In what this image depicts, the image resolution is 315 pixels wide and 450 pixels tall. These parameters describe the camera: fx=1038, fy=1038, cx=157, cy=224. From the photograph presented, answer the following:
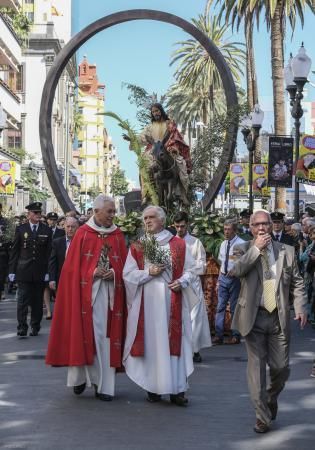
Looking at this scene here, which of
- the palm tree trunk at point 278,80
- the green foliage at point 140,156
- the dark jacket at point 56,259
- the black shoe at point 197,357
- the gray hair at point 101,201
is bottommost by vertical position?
the black shoe at point 197,357

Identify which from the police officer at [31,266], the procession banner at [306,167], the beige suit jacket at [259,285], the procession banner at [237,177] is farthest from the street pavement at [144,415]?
the procession banner at [237,177]

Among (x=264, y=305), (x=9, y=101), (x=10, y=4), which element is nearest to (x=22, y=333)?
(x=264, y=305)

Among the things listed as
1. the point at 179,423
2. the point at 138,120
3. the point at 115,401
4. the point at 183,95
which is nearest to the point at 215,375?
the point at 115,401

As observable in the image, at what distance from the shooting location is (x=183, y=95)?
64188mm

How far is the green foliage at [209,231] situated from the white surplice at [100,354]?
567cm

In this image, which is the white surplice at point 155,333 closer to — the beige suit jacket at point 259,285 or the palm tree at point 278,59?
the beige suit jacket at point 259,285

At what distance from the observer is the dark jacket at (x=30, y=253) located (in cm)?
1490

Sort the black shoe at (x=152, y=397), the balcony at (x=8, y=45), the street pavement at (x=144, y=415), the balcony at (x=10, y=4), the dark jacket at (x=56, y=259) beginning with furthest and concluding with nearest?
the balcony at (x=10, y=4) < the balcony at (x=8, y=45) < the dark jacket at (x=56, y=259) < the black shoe at (x=152, y=397) < the street pavement at (x=144, y=415)

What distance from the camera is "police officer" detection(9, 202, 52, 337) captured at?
48.2 ft

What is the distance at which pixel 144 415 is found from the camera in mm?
8641

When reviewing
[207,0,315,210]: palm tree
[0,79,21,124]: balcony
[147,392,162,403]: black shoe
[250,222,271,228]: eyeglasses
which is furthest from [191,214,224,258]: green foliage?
[0,79,21,124]: balcony

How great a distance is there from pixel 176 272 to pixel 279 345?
5.55 ft

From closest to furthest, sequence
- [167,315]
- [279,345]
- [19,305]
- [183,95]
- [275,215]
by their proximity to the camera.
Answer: [279,345]
[167,315]
[19,305]
[275,215]
[183,95]

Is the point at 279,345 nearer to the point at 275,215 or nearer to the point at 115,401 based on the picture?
the point at 115,401
